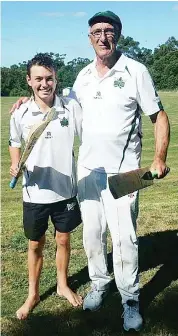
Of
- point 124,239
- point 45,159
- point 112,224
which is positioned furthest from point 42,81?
point 124,239

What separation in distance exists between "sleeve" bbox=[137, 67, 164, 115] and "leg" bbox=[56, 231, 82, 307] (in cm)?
128

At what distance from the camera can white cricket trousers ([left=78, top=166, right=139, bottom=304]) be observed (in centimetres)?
385

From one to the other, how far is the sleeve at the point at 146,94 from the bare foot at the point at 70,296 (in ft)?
5.73

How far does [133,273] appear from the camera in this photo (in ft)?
13.1

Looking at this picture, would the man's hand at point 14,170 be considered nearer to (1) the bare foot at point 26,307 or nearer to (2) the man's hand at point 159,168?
(2) the man's hand at point 159,168

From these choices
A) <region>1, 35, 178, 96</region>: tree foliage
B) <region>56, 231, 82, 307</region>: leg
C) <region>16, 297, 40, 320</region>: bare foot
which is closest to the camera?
<region>16, 297, 40, 320</region>: bare foot

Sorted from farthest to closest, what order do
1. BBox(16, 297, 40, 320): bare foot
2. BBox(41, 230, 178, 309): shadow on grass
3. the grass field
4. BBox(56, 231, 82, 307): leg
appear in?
1. BBox(41, 230, 178, 309): shadow on grass
2. BBox(56, 231, 82, 307): leg
3. BBox(16, 297, 40, 320): bare foot
4. the grass field

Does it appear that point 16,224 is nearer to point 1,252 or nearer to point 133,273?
point 1,252

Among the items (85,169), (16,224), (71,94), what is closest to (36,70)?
(71,94)

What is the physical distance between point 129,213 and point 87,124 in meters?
0.73

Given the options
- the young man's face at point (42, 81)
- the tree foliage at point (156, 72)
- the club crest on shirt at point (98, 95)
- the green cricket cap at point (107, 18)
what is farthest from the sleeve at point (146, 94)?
the tree foliage at point (156, 72)

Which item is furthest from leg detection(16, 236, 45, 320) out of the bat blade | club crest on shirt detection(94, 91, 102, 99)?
club crest on shirt detection(94, 91, 102, 99)

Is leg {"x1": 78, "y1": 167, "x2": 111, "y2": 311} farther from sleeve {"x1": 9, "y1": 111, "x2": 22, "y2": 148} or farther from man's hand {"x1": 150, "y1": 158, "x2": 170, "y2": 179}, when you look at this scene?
sleeve {"x1": 9, "y1": 111, "x2": 22, "y2": 148}

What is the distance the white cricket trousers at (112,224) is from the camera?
385 cm
